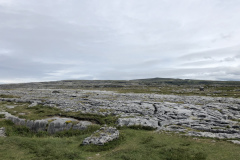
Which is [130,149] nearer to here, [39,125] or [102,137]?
[102,137]

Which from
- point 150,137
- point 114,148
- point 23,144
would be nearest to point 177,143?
point 150,137

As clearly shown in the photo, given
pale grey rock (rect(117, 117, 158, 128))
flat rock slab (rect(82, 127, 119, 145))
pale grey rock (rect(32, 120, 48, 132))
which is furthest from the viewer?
pale grey rock (rect(32, 120, 48, 132))

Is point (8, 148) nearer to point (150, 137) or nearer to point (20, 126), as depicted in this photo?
point (20, 126)

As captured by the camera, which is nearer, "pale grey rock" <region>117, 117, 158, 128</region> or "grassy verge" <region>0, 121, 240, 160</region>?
"grassy verge" <region>0, 121, 240, 160</region>

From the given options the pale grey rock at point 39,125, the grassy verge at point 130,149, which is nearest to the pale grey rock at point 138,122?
the grassy verge at point 130,149

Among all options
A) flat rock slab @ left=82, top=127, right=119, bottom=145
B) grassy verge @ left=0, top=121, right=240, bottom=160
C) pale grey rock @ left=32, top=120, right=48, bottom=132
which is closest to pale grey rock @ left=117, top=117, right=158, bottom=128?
grassy verge @ left=0, top=121, right=240, bottom=160

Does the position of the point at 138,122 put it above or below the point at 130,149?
above

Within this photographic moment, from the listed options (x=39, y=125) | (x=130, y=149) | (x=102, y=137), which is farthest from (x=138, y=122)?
(x=39, y=125)

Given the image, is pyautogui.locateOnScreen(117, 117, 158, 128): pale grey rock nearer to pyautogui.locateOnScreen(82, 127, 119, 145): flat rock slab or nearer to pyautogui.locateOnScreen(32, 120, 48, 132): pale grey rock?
pyautogui.locateOnScreen(82, 127, 119, 145): flat rock slab

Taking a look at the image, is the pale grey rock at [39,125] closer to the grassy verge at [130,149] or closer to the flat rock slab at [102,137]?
the grassy verge at [130,149]

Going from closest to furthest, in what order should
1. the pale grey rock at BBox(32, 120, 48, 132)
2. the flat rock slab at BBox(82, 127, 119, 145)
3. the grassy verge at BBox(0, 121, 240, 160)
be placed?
the grassy verge at BBox(0, 121, 240, 160), the flat rock slab at BBox(82, 127, 119, 145), the pale grey rock at BBox(32, 120, 48, 132)

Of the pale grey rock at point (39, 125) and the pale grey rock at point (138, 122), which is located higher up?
the pale grey rock at point (138, 122)

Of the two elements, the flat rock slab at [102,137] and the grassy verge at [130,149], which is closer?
the grassy verge at [130,149]

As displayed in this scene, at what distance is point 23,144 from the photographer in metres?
18.5
